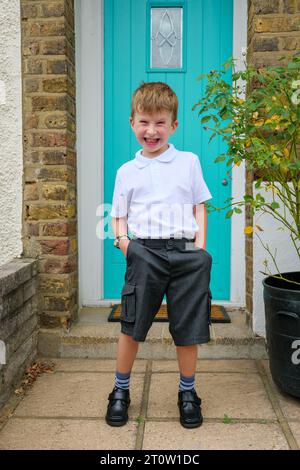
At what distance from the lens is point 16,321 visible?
2846 millimetres

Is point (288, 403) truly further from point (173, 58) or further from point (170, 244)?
point (173, 58)

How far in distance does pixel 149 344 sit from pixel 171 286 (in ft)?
3.53

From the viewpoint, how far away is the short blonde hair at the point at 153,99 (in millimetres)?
2188

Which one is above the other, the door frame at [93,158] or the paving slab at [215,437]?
the door frame at [93,158]

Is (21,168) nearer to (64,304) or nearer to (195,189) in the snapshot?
(64,304)

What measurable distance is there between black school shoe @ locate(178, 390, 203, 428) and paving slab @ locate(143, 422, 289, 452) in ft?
0.09

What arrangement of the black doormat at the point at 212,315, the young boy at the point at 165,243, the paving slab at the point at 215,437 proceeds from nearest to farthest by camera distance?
the paving slab at the point at 215,437
the young boy at the point at 165,243
the black doormat at the point at 212,315

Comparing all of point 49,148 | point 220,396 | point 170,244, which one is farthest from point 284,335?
point 49,148

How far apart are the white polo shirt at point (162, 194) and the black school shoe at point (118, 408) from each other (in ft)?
2.62

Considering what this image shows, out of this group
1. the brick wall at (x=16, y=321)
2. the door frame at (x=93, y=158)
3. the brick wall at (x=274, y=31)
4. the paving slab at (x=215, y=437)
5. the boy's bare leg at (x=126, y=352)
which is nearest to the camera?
the paving slab at (x=215, y=437)

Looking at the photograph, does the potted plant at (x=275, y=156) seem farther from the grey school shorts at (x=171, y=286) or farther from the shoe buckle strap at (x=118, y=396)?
the shoe buckle strap at (x=118, y=396)

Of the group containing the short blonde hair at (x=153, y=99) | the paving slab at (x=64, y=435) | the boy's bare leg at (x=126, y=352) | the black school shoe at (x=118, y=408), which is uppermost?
the short blonde hair at (x=153, y=99)

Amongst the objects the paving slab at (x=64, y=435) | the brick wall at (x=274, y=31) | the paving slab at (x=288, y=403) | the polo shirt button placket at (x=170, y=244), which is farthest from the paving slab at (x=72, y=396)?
the brick wall at (x=274, y=31)

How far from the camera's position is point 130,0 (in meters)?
3.75
